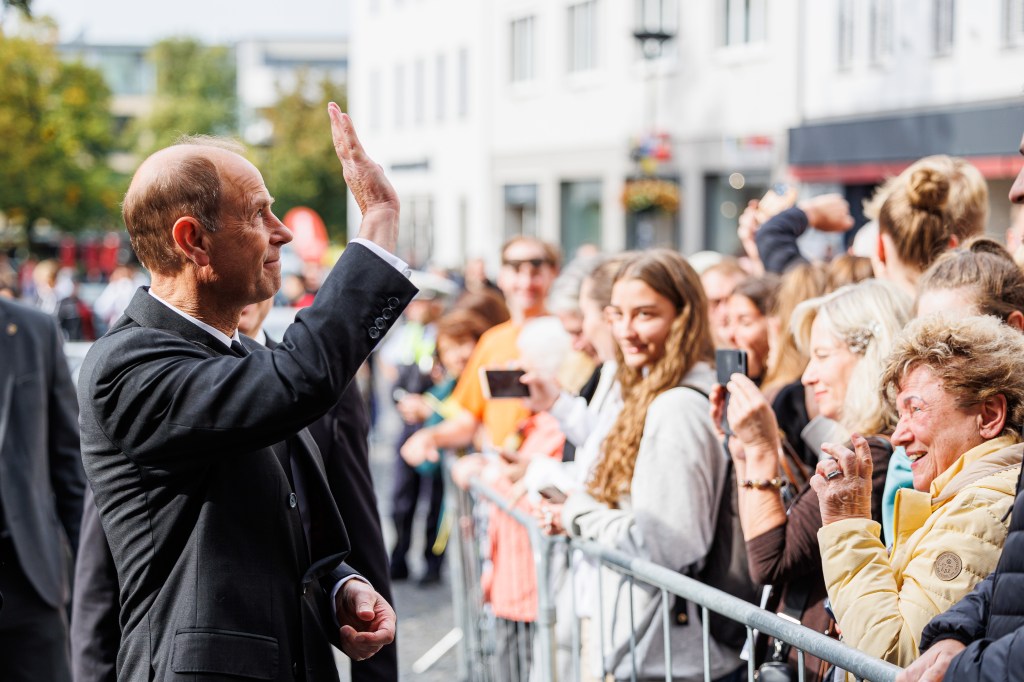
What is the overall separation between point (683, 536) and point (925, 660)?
151 centimetres

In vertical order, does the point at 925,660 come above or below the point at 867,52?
below

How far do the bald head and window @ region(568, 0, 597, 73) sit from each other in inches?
963

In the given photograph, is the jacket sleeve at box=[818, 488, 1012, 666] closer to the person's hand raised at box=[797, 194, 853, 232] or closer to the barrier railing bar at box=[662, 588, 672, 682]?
the barrier railing bar at box=[662, 588, 672, 682]

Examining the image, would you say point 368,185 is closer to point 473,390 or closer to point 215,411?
point 215,411

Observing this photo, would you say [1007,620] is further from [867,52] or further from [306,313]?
[867,52]

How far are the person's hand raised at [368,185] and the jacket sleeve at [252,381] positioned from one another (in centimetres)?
5

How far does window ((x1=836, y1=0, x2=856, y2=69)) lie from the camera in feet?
59.5

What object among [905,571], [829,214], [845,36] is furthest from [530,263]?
[845,36]

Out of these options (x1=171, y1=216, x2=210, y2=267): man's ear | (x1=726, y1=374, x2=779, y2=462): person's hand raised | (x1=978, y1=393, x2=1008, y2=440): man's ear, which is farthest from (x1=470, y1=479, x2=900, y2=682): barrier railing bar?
(x1=171, y1=216, x2=210, y2=267): man's ear

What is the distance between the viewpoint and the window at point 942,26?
15.9 metres

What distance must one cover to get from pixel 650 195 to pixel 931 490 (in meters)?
Result: 19.6

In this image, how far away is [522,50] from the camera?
29.9m

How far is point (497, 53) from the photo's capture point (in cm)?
3084

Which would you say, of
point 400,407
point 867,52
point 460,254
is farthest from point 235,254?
point 460,254
